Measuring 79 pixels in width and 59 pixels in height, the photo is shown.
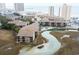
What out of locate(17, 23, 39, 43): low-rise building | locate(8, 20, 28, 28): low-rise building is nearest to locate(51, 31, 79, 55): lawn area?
locate(17, 23, 39, 43): low-rise building

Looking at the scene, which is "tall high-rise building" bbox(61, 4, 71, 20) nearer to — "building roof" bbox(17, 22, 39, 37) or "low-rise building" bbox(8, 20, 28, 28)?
"building roof" bbox(17, 22, 39, 37)

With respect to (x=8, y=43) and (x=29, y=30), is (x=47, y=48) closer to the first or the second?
(x=29, y=30)

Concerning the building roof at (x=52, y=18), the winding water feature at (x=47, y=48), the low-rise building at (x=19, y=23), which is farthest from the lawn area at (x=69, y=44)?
the low-rise building at (x=19, y=23)

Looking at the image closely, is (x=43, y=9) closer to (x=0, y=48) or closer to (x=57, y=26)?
(x=57, y=26)

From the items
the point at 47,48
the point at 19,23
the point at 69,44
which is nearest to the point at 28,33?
the point at 19,23

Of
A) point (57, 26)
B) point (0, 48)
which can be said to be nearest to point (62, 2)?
point (57, 26)

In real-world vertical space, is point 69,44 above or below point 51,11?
below
